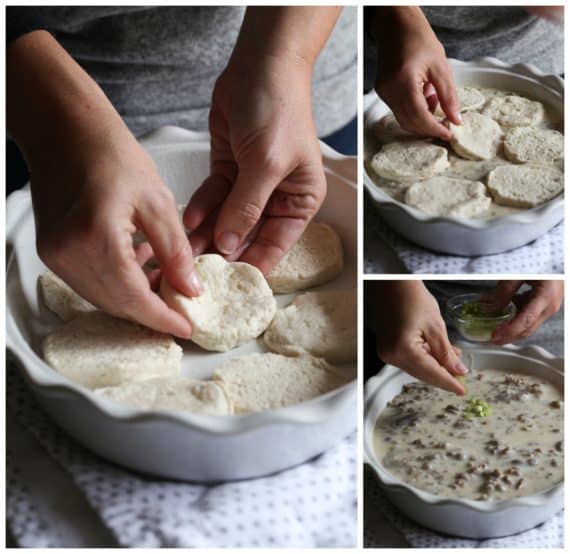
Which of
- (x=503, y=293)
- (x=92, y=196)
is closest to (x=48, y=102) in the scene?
(x=92, y=196)

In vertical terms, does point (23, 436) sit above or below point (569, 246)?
below

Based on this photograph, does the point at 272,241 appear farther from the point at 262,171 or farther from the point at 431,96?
the point at 431,96

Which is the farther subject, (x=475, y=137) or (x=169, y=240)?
(x=475, y=137)

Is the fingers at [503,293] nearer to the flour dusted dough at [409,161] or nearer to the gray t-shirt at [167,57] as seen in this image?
the flour dusted dough at [409,161]

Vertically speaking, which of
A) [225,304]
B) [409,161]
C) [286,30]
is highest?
[286,30]

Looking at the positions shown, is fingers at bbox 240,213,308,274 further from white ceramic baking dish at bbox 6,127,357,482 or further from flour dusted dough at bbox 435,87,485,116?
Answer: flour dusted dough at bbox 435,87,485,116

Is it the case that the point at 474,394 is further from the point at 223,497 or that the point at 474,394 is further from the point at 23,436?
the point at 23,436

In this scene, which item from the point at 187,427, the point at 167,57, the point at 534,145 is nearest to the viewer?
the point at 187,427

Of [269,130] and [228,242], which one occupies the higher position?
[269,130]

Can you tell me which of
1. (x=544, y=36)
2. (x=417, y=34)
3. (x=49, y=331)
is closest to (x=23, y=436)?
(x=49, y=331)
